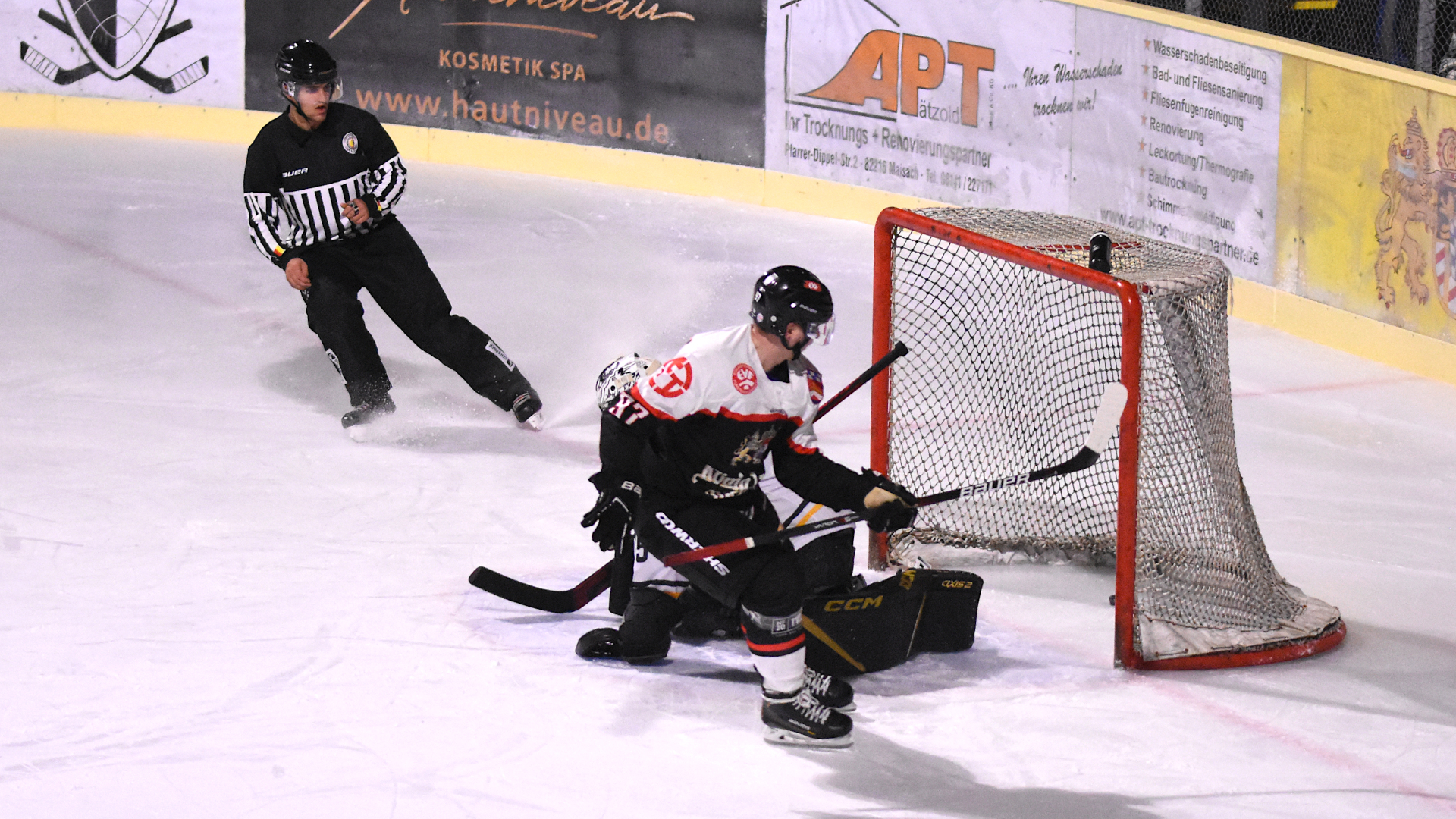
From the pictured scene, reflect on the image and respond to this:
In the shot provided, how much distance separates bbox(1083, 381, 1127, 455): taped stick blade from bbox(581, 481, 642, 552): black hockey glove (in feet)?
3.11

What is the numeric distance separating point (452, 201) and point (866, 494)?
17.9 ft

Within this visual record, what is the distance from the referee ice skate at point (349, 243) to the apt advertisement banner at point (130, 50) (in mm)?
4599

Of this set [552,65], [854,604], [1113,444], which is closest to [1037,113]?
[552,65]

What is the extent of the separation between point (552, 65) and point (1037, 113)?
2.86 m

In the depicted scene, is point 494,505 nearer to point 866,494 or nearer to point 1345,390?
point 866,494

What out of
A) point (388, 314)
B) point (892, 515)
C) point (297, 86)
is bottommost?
point (388, 314)

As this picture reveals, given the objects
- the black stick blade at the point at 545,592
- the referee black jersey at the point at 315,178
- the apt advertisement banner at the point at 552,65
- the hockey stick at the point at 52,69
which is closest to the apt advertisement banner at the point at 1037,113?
the apt advertisement banner at the point at 552,65

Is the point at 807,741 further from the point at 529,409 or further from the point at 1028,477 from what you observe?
the point at 529,409

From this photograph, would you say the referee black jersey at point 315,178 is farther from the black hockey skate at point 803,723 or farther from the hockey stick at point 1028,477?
the black hockey skate at point 803,723

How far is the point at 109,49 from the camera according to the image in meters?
9.88

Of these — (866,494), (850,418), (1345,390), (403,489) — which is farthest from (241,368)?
(1345,390)

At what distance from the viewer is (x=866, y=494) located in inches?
141

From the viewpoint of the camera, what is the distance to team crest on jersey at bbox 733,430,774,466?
11.9ft

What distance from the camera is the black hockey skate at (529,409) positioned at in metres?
5.64
